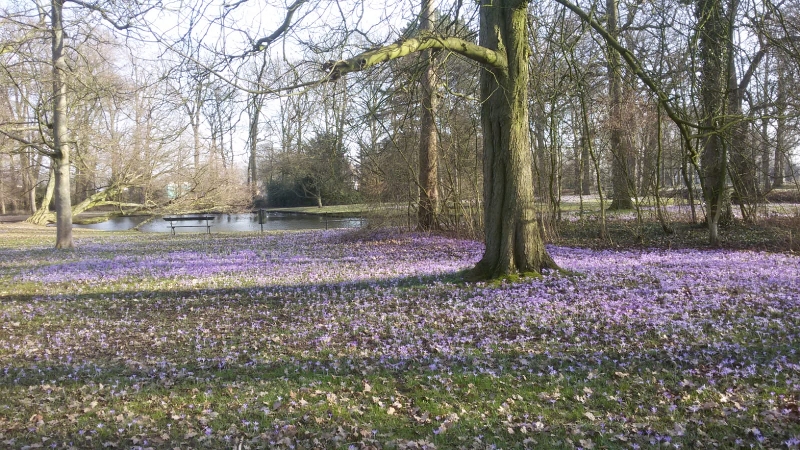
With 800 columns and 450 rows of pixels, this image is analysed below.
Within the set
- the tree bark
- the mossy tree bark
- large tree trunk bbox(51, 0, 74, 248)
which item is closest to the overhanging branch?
the mossy tree bark

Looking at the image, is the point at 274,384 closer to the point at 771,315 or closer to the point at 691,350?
the point at 691,350

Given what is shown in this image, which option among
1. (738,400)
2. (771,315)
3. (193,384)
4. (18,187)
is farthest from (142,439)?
(18,187)

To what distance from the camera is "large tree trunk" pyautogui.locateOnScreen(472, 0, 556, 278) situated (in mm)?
8328

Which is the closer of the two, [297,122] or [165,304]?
[297,122]

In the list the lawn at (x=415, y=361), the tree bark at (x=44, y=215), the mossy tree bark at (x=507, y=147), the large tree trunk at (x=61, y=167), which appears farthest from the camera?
the tree bark at (x=44, y=215)

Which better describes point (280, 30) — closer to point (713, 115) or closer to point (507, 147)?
point (507, 147)

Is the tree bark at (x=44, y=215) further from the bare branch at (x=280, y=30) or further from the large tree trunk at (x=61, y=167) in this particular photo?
the bare branch at (x=280, y=30)

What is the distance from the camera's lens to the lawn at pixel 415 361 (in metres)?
3.70

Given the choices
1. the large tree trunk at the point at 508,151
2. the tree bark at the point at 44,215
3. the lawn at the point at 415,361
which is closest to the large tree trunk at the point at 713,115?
the lawn at the point at 415,361

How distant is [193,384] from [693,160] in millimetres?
8931

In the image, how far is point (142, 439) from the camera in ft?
12.1

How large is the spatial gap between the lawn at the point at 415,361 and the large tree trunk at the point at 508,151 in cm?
67

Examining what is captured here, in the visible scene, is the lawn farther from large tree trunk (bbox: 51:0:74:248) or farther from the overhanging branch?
large tree trunk (bbox: 51:0:74:248)

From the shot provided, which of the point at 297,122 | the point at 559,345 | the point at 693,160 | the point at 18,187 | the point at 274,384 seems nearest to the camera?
A: the point at 274,384
